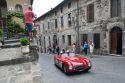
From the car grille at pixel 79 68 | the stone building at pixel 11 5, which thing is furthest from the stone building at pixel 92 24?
the stone building at pixel 11 5

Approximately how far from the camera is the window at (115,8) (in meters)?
16.1

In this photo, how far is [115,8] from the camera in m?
16.5

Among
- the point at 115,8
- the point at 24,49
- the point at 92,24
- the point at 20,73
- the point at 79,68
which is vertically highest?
the point at 115,8

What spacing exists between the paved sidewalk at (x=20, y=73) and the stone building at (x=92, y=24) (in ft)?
35.0

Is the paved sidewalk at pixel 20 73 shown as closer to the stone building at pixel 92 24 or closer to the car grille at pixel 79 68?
the car grille at pixel 79 68

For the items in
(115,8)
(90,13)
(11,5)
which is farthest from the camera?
(90,13)

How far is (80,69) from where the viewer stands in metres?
10.6

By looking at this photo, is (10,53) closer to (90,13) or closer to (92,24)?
(92,24)

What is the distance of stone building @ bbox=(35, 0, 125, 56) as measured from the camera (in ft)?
53.8

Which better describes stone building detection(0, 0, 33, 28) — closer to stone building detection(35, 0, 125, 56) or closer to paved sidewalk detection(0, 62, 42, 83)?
stone building detection(35, 0, 125, 56)

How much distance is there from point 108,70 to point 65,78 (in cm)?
267

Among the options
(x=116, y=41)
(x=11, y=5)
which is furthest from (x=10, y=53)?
(x=116, y=41)

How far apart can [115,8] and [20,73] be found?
40.3ft

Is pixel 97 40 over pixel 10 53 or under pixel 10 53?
over
